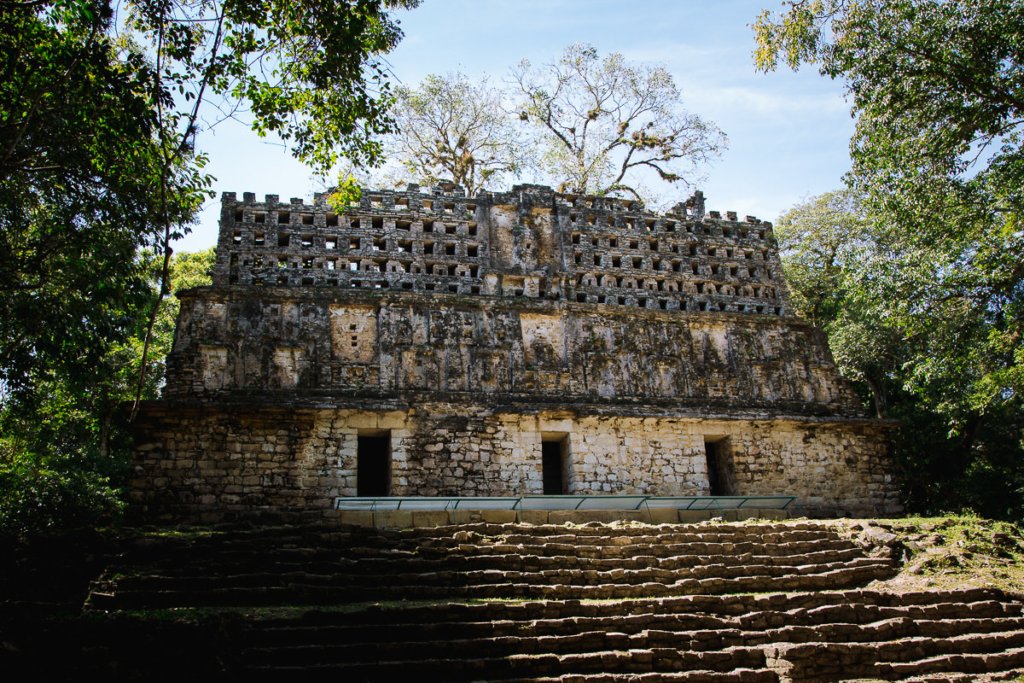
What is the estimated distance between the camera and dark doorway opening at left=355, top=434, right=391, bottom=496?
15367mm

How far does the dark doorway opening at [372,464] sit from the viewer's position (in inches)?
605

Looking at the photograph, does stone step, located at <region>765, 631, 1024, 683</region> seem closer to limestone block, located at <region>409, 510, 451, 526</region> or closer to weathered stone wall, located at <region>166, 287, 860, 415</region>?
limestone block, located at <region>409, 510, 451, 526</region>

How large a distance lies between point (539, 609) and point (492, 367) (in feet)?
25.0

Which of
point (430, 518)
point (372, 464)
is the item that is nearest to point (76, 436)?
point (372, 464)

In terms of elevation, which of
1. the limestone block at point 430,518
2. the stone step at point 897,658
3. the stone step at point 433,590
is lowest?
the stone step at point 897,658

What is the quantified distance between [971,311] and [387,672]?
1376 centimetres

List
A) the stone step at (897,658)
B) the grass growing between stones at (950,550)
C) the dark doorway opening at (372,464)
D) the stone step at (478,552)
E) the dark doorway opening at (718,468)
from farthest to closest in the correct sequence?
the dark doorway opening at (718,468), the dark doorway opening at (372,464), the grass growing between stones at (950,550), the stone step at (478,552), the stone step at (897,658)

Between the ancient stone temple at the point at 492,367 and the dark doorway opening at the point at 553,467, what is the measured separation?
4 cm

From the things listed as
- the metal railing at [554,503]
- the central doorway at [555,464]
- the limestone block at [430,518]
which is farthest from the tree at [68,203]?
the central doorway at [555,464]

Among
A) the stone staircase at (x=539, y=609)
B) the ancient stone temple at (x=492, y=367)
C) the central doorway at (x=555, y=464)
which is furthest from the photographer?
the central doorway at (x=555, y=464)

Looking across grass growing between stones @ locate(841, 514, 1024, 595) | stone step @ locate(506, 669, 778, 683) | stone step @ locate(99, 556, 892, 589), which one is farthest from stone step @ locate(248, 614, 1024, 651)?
stone step @ locate(99, 556, 892, 589)

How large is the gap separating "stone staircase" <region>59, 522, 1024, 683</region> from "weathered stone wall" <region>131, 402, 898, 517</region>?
2.79 meters

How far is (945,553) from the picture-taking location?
38.1 ft

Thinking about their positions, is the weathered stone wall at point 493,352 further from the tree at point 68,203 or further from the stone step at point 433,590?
the stone step at point 433,590
